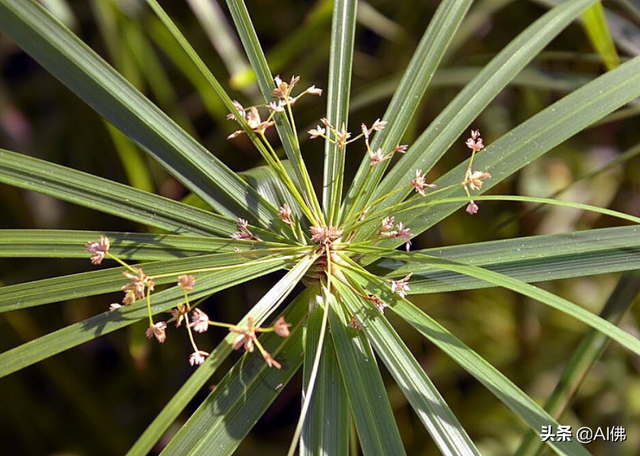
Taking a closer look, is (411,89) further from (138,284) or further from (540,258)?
(138,284)

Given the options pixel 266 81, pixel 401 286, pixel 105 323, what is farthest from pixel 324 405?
pixel 266 81

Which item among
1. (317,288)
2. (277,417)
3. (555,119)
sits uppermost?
(555,119)

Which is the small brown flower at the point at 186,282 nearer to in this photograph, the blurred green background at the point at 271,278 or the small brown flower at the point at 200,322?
the small brown flower at the point at 200,322

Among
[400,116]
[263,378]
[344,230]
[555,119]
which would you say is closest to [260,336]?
[263,378]

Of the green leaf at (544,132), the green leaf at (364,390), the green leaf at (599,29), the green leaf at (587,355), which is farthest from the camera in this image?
the green leaf at (599,29)

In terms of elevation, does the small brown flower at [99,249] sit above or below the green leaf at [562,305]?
above

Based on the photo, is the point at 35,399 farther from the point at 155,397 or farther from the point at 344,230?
the point at 344,230

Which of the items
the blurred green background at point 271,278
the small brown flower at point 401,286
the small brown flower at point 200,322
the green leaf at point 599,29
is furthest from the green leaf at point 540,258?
the blurred green background at point 271,278

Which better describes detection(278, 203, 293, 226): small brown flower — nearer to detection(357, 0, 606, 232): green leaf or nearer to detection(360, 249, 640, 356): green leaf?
detection(357, 0, 606, 232): green leaf
